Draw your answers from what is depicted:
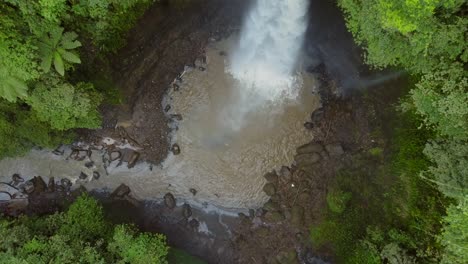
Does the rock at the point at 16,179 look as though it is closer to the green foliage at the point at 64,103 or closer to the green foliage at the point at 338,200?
the green foliage at the point at 64,103

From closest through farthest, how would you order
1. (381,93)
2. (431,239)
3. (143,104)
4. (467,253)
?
(467,253), (431,239), (381,93), (143,104)

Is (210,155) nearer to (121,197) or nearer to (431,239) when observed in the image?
(121,197)

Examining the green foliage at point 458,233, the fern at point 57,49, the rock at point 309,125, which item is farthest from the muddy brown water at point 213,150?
the green foliage at point 458,233

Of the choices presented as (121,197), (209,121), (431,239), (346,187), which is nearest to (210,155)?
(209,121)

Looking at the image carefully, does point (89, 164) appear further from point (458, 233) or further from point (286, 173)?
point (458, 233)

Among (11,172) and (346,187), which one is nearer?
(346,187)

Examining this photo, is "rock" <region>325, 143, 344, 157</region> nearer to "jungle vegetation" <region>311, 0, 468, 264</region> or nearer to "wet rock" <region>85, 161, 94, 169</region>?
"jungle vegetation" <region>311, 0, 468, 264</region>

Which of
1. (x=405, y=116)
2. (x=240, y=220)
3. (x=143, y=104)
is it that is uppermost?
(x=405, y=116)
